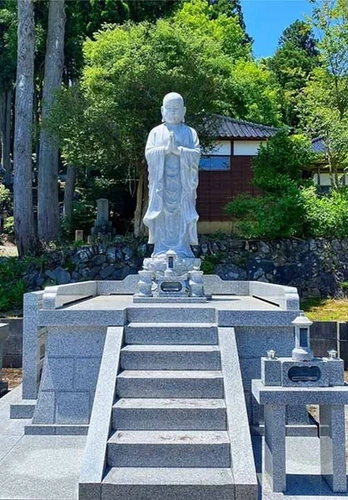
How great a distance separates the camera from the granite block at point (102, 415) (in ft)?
12.0

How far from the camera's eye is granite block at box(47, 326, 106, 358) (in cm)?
523

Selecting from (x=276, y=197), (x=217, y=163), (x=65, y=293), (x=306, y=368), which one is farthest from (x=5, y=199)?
(x=306, y=368)

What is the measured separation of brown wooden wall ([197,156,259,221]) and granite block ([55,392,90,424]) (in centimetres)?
1193

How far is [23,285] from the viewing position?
12688 mm

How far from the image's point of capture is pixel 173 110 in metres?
7.35

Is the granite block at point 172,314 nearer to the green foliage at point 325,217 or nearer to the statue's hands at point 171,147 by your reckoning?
the statue's hands at point 171,147

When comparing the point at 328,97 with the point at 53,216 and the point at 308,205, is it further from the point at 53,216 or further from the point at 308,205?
the point at 53,216

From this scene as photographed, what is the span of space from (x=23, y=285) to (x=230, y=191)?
769 centimetres

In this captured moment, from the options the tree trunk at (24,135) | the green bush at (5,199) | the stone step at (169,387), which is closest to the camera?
the stone step at (169,387)

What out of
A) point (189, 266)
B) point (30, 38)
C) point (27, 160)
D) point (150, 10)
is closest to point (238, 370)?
point (189, 266)

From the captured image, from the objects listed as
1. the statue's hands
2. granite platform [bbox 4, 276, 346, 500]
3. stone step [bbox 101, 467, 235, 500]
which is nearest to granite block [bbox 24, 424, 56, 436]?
granite platform [bbox 4, 276, 346, 500]

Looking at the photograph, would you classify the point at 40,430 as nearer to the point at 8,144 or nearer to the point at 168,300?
the point at 168,300

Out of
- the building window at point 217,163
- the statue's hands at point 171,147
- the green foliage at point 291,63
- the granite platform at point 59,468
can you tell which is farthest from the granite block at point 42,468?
the green foliage at point 291,63

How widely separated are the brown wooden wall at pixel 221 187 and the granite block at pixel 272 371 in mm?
12918
